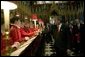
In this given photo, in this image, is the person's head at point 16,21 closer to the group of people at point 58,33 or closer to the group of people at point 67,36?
the group of people at point 58,33

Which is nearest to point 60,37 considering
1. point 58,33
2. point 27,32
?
point 58,33

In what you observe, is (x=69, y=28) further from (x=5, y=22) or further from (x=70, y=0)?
(x=5, y=22)

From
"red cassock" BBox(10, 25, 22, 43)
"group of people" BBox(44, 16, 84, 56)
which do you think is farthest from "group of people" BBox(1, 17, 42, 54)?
"group of people" BBox(44, 16, 84, 56)

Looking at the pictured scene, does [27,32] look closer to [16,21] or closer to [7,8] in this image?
[16,21]

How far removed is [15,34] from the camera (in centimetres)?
276

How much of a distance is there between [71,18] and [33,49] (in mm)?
655

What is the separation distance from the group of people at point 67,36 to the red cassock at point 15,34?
40 cm

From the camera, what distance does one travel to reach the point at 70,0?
110 inches

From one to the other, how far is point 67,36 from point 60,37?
0.09 m

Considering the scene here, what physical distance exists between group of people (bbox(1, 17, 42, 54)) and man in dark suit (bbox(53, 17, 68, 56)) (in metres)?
0.24

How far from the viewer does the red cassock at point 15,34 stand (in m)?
2.74

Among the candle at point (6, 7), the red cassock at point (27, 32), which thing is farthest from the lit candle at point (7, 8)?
the red cassock at point (27, 32)

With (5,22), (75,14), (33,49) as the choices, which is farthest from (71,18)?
(5,22)

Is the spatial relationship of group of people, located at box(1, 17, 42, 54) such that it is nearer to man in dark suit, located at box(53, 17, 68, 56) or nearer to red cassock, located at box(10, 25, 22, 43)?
red cassock, located at box(10, 25, 22, 43)
